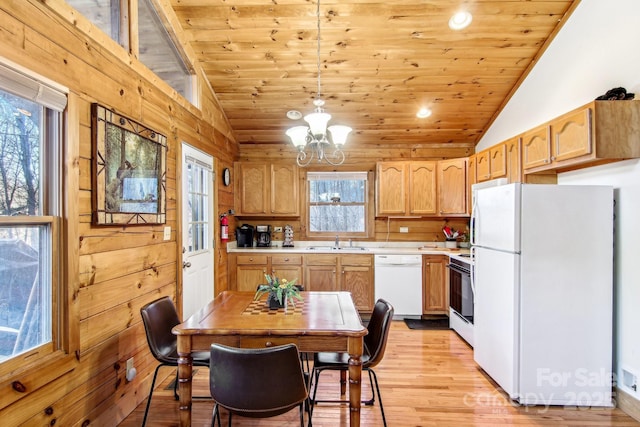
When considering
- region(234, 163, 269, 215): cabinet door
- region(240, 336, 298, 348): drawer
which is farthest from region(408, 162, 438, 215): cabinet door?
region(240, 336, 298, 348): drawer

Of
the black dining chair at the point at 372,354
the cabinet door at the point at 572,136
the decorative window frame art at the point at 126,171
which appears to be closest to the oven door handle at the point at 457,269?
the cabinet door at the point at 572,136

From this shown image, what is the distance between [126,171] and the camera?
218 centimetres

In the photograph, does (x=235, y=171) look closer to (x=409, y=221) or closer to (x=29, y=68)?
(x=409, y=221)

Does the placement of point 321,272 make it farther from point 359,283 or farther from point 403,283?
point 403,283

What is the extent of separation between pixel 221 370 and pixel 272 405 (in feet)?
0.92

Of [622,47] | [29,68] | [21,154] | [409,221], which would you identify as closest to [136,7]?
[29,68]

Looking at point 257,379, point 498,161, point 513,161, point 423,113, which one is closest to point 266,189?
point 423,113

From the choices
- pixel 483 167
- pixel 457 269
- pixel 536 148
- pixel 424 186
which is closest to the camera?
pixel 536 148

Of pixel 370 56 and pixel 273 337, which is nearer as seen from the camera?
pixel 273 337

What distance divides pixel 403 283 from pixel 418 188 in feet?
4.26

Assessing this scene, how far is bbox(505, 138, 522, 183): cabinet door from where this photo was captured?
3.15 m

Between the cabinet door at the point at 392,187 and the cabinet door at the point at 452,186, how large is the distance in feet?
1.59

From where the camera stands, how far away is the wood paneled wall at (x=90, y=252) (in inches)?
59.3

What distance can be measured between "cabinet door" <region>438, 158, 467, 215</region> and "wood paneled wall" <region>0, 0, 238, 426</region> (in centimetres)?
337
